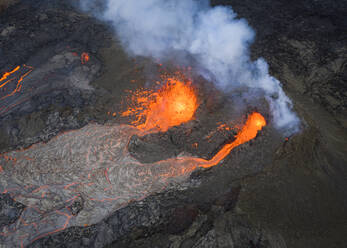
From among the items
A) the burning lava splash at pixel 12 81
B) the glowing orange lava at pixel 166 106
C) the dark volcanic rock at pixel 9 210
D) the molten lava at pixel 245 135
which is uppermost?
the molten lava at pixel 245 135

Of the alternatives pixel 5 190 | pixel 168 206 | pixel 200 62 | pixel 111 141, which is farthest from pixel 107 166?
pixel 200 62

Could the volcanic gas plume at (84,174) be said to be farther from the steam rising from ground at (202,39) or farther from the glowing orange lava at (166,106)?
the steam rising from ground at (202,39)

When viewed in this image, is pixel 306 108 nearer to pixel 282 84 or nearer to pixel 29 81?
pixel 282 84

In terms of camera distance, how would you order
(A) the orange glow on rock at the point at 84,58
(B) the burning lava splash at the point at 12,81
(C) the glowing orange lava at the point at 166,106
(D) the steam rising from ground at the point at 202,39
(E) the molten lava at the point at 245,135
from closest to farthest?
1. (E) the molten lava at the point at 245,135
2. (C) the glowing orange lava at the point at 166,106
3. (D) the steam rising from ground at the point at 202,39
4. (B) the burning lava splash at the point at 12,81
5. (A) the orange glow on rock at the point at 84,58

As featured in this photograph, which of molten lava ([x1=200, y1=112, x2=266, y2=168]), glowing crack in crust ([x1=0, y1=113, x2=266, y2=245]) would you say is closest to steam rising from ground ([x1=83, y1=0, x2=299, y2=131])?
molten lava ([x1=200, y1=112, x2=266, y2=168])

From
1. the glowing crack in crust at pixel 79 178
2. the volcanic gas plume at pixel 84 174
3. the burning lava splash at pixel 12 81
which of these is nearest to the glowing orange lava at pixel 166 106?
the volcanic gas plume at pixel 84 174

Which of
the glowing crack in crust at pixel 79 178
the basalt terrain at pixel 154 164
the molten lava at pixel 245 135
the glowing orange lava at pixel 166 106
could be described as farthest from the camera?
the glowing orange lava at pixel 166 106

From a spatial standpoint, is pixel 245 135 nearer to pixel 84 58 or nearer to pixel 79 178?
pixel 79 178

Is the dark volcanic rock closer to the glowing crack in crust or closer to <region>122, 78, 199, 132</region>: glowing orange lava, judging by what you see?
the glowing crack in crust

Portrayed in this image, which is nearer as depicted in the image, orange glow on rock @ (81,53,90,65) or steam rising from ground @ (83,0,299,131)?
steam rising from ground @ (83,0,299,131)
